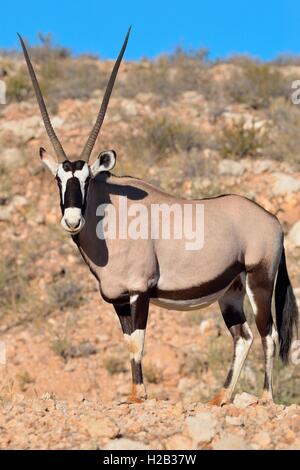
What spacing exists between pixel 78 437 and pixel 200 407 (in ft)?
4.64

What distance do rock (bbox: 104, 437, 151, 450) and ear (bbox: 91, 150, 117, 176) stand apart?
2693 mm

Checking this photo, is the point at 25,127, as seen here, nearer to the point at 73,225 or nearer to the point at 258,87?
the point at 258,87

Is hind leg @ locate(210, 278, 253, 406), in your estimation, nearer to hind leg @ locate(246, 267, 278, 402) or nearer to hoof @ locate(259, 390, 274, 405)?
hind leg @ locate(246, 267, 278, 402)

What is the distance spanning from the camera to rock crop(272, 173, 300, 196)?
1537cm

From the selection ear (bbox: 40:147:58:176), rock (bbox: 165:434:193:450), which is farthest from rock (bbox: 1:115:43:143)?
rock (bbox: 165:434:193:450)

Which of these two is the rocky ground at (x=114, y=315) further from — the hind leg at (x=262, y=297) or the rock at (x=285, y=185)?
the hind leg at (x=262, y=297)

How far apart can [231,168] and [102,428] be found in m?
12.1

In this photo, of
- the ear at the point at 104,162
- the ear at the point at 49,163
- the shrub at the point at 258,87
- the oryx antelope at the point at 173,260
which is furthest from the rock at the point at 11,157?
the ear at the point at 104,162

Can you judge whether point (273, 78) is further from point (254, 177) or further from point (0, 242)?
point (0, 242)

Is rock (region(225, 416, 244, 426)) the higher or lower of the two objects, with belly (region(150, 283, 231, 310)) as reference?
lower

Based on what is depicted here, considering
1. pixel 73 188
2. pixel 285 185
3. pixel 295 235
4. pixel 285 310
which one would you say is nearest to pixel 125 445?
pixel 73 188

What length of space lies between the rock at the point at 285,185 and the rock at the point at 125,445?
1127 centimetres

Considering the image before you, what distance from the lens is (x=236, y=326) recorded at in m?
7.37
